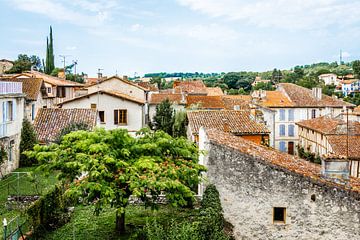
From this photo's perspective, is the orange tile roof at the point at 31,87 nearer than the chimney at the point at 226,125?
No

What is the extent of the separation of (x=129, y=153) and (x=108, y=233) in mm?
3535

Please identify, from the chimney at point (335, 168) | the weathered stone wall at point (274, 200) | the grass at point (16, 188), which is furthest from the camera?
the grass at point (16, 188)

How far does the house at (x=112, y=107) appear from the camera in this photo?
42.5 m

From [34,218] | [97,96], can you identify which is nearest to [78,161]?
[34,218]

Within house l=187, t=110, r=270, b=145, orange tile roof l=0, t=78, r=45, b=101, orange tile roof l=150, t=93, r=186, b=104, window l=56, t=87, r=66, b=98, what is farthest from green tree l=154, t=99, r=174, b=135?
orange tile roof l=0, t=78, r=45, b=101

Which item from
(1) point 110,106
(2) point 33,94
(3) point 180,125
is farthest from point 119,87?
A: (2) point 33,94

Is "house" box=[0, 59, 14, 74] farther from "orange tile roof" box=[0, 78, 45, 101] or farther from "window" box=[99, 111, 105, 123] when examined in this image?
"orange tile roof" box=[0, 78, 45, 101]

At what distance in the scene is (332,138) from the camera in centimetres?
4075

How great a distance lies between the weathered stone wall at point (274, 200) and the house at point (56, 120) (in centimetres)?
1974

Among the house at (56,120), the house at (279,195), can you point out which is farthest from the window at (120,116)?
the house at (279,195)

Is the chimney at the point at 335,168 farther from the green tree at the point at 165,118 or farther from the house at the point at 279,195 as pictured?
the green tree at the point at 165,118

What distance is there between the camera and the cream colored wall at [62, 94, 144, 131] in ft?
140

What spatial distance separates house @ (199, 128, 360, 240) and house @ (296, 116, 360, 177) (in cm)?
1646

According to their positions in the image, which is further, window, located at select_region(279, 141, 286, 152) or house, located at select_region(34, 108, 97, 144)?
window, located at select_region(279, 141, 286, 152)
